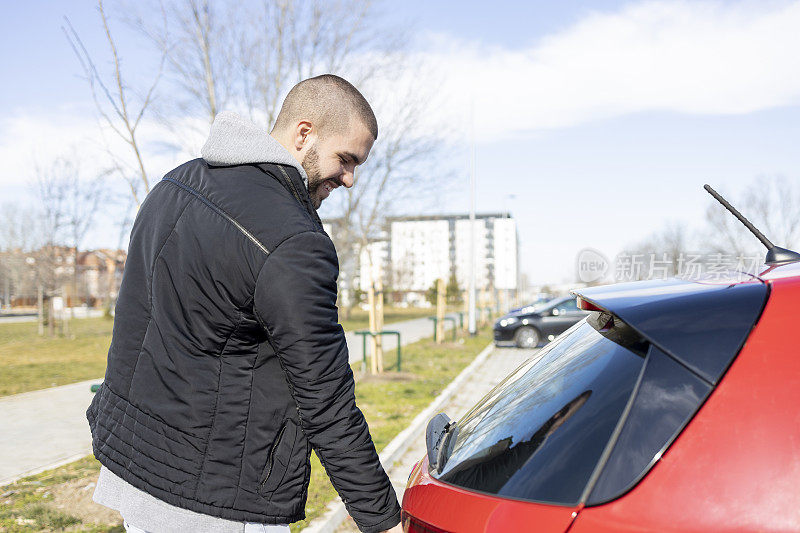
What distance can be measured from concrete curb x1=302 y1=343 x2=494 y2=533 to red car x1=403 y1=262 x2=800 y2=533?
3073 mm

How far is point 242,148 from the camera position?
184cm

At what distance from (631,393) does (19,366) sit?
16640 mm

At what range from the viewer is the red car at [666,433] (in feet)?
3.96

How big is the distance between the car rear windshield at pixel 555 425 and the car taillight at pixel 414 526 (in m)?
0.13

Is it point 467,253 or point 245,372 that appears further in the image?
point 467,253

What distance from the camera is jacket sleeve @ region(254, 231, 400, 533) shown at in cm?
166

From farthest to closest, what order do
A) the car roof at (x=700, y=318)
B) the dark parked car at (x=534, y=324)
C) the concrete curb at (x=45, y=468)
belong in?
the dark parked car at (x=534, y=324) < the concrete curb at (x=45, y=468) < the car roof at (x=700, y=318)

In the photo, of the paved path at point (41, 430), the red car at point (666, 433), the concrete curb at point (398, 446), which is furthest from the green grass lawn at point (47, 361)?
the red car at point (666, 433)

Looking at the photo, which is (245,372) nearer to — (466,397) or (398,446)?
(398,446)

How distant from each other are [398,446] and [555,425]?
17.3 ft

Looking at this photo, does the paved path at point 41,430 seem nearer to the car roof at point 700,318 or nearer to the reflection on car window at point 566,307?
the car roof at point 700,318

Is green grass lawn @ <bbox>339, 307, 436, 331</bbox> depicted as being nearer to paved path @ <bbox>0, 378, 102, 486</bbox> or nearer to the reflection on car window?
the reflection on car window

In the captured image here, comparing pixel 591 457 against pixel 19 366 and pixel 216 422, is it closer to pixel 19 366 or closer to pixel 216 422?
pixel 216 422

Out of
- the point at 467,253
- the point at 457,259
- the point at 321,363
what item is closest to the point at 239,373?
the point at 321,363
